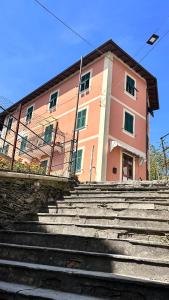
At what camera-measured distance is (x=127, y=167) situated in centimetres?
1764

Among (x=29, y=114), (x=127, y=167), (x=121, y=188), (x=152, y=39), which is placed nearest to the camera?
(x=121, y=188)

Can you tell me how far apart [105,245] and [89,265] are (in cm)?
36

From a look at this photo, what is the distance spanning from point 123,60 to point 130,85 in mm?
1557

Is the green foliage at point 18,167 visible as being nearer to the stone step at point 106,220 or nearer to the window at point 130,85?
the stone step at point 106,220

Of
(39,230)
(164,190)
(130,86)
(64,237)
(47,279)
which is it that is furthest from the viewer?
(130,86)

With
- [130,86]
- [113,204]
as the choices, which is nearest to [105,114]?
[130,86]

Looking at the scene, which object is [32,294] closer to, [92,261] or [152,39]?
[92,261]

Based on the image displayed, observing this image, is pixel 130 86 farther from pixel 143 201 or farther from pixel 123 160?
pixel 143 201

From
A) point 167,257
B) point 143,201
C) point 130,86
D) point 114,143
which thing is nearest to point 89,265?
point 167,257

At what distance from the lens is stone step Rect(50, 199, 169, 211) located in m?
4.90

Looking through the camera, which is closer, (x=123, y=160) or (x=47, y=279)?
(x=47, y=279)

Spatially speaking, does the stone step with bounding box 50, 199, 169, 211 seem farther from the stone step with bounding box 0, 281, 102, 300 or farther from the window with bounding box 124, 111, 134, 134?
the window with bounding box 124, 111, 134, 134

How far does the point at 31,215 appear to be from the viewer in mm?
5562

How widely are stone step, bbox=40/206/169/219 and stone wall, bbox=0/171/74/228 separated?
1.20 ft
